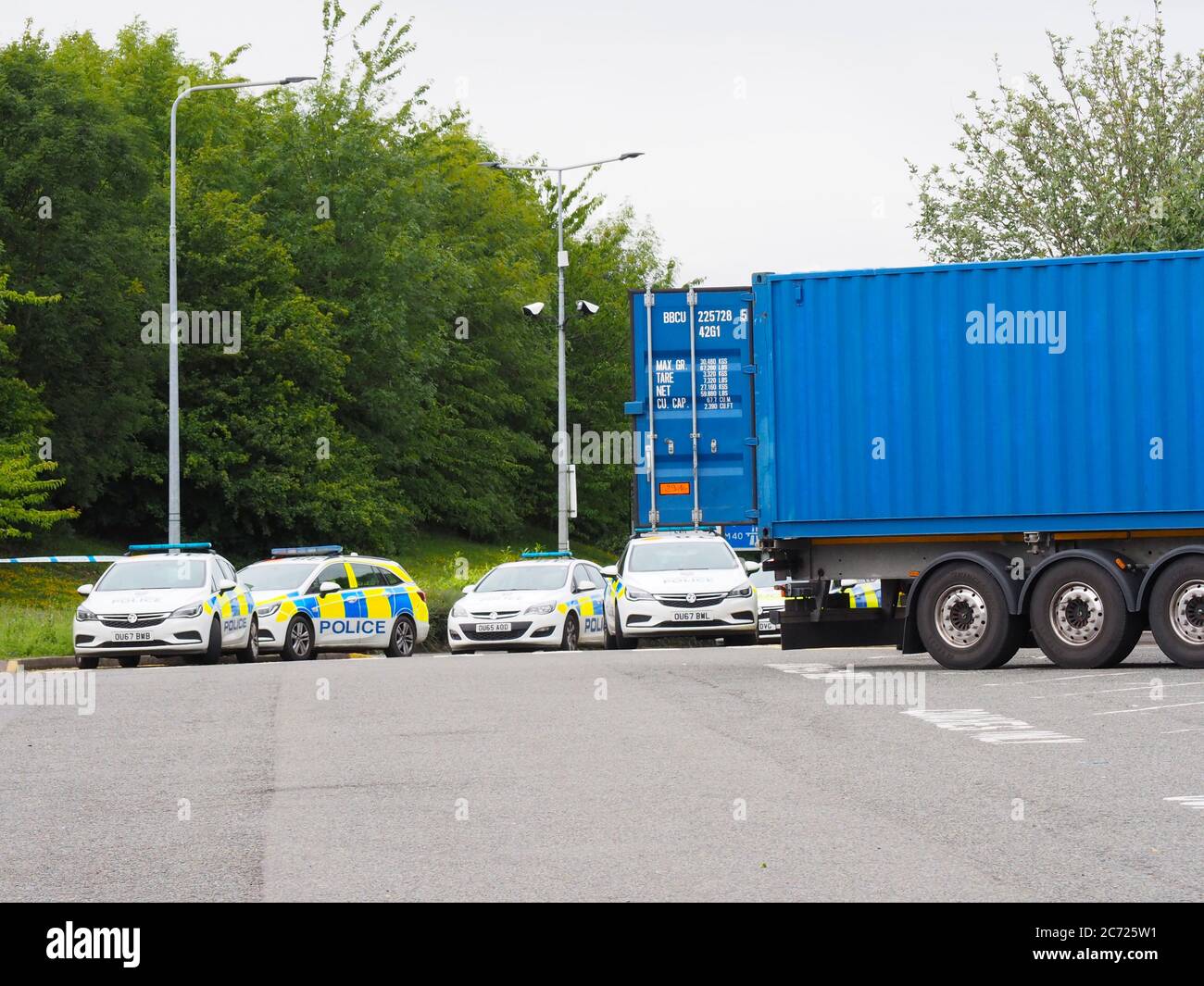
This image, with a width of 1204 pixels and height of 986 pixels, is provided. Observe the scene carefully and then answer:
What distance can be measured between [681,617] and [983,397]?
8296mm

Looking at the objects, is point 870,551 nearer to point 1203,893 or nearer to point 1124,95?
point 1203,893

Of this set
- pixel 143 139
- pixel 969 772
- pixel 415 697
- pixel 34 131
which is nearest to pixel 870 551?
pixel 415 697

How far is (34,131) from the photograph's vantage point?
131ft

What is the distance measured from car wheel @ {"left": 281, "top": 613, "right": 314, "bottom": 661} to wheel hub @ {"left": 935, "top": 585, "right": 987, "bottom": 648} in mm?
10424

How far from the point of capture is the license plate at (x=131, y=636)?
23547 millimetres

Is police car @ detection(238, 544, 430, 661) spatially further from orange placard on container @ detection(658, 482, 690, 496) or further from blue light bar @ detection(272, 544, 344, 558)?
orange placard on container @ detection(658, 482, 690, 496)

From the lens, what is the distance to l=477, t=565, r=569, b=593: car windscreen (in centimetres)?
2641

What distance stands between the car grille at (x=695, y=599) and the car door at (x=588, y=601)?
1.46m

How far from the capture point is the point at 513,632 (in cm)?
2558

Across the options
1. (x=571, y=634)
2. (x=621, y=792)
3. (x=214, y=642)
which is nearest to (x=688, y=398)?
(x=571, y=634)

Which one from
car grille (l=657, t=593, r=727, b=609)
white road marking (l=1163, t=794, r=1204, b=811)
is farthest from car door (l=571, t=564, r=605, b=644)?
white road marking (l=1163, t=794, r=1204, b=811)

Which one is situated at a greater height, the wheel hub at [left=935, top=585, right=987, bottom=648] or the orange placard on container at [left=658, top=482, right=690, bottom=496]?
the orange placard on container at [left=658, top=482, right=690, bottom=496]

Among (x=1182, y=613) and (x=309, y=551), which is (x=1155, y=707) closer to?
(x=1182, y=613)
